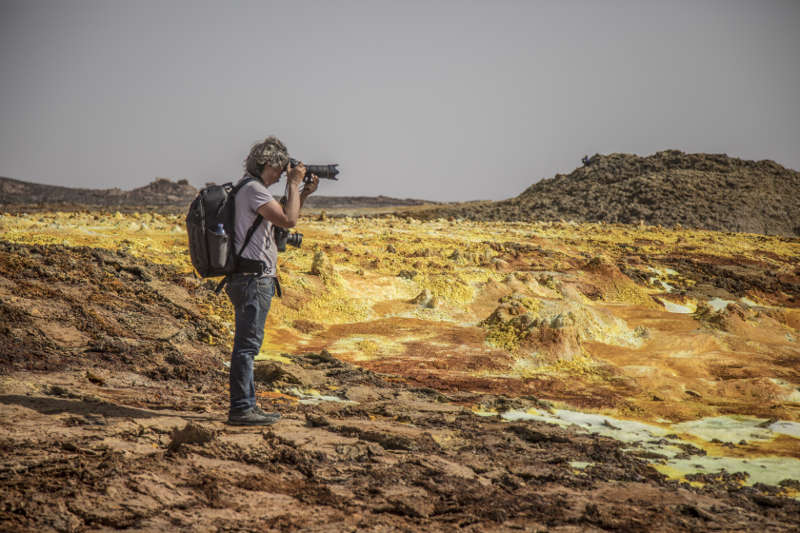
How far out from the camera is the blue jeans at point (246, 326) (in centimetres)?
413

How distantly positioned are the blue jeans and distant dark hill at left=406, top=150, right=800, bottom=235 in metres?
33.2

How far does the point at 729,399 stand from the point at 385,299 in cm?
644

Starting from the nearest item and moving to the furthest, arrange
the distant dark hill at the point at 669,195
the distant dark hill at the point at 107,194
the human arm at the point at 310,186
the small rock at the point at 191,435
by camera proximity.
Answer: the small rock at the point at 191,435 < the human arm at the point at 310,186 < the distant dark hill at the point at 669,195 < the distant dark hill at the point at 107,194

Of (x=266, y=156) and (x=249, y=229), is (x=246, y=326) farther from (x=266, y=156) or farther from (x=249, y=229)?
(x=266, y=156)

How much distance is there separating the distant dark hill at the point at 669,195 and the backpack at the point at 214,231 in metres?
33.3

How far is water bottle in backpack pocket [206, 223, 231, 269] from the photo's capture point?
4.01 m

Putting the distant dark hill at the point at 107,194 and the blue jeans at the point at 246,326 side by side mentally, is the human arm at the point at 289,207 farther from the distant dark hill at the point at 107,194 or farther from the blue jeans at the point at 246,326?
the distant dark hill at the point at 107,194

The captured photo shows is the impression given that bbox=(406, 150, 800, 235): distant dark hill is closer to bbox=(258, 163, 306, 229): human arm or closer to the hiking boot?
bbox=(258, 163, 306, 229): human arm

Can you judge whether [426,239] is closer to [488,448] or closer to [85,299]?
[85,299]

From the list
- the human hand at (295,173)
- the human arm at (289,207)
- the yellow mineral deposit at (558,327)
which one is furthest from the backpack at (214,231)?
the yellow mineral deposit at (558,327)

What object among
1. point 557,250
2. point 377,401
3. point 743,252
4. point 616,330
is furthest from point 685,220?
point 377,401

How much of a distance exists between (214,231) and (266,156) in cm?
62

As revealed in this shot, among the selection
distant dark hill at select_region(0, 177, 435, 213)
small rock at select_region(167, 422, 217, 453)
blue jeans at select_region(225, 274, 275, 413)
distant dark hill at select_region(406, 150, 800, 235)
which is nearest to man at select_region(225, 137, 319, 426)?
blue jeans at select_region(225, 274, 275, 413)

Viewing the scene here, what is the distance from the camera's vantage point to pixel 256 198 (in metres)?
4.06
